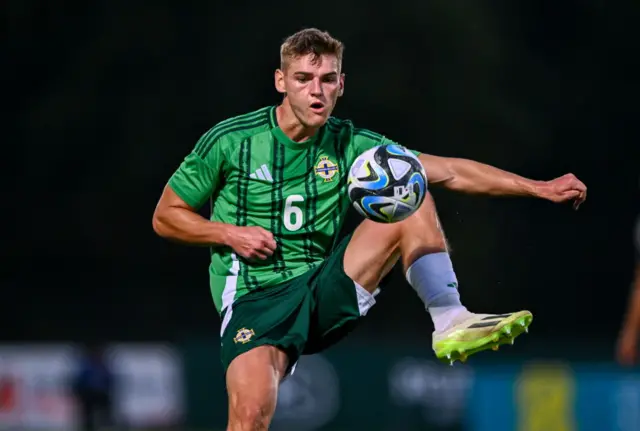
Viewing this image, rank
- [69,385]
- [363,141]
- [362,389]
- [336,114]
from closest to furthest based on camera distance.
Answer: [363,141], [362,389], [69,385], [336,114]

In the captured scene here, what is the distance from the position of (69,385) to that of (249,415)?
1159 cm

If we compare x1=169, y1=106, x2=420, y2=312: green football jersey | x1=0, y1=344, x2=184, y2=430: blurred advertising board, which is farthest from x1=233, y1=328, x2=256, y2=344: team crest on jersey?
x1=0, y1=344, x2=184, y2=430: blurred advertising board

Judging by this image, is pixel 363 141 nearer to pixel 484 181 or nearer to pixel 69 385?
pixel 484 181

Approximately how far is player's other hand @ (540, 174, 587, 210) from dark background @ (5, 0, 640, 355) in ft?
40.5

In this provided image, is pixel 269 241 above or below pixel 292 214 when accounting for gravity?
below

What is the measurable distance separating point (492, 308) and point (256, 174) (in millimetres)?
13076

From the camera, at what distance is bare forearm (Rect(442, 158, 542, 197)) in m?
6.70

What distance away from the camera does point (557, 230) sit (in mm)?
19531

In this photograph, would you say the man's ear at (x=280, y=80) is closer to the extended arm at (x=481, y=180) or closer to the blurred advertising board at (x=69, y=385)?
the extended arm at (x=481, y=180)

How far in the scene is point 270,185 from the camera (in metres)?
6.90

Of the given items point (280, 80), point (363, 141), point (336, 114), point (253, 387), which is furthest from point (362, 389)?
point (253, 387)

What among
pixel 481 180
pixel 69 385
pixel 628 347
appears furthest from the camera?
pixel 69 385

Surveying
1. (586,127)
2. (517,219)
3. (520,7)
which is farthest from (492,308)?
(520,7)

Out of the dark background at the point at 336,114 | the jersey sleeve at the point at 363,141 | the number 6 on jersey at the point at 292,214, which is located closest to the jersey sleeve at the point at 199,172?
the number 6 on jersey at the point at 292,214
